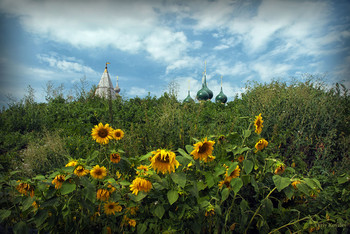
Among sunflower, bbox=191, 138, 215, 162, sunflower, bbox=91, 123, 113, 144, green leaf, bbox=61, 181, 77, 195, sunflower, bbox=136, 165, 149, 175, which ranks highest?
sunflower, bbox=91, 123, 113, 144

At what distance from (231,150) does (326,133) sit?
3.17m

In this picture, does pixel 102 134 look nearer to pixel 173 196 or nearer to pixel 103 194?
pixel 103 194

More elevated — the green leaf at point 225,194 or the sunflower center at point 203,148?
the sunflower center at point 203,148

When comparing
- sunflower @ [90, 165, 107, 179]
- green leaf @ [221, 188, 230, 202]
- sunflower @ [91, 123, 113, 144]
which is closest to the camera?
green leaf @ [221, 188, 230, 202]

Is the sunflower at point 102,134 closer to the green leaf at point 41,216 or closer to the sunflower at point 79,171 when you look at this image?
the sunflower at point 79,171

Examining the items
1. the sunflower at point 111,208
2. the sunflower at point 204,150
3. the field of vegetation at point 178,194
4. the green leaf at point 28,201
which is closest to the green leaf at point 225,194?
the field of vegetation at point 178,194

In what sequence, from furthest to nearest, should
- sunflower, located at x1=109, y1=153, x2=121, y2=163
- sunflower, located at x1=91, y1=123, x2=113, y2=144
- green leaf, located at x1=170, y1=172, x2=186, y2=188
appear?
sunflower, located at x1=91, y1=123, x2=113, y2=144 < sunflower, located at x1=109, y1=153, x2=121, y2=163 < green leaf, located at x1=170, y1=172, x2=186, y2=188

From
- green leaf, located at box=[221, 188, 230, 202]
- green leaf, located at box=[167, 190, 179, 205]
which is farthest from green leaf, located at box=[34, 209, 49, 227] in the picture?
green leaf, located at box=[221, 188, 230, 202]

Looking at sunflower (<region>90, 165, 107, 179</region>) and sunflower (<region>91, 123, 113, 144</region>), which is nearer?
sunflower (<region>90, 165, 107, 179</region>)

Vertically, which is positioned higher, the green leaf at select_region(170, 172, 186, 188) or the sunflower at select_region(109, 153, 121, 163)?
the sunflower at select_region(109, 153, 121, 163)

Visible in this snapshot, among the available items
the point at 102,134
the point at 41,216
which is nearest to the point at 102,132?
the point at 102,134

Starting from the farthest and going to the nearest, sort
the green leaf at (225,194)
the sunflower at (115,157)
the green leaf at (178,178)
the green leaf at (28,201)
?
1. the sunflower at (115,157)
2. the green leaf at (225,194)
3. the green leaf at (28,201)
4. the green leaf at (178,178)

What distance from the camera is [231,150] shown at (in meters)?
1.83

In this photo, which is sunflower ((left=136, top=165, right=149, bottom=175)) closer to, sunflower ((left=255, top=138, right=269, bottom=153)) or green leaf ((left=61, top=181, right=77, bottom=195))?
green leaf ((left=61, top=181, right=77, bottom=195))
